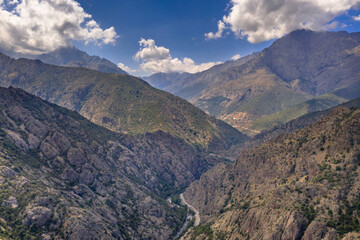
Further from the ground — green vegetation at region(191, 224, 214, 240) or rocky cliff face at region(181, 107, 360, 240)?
rocky cliff face at region(181, 107, 360, 240)

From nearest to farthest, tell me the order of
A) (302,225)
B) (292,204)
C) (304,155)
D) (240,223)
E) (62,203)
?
1. (302,225)
2. (292,204)
3. (240,223)
4. (62,203)
5. (304,155)

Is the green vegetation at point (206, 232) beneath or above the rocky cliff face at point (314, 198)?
beneath

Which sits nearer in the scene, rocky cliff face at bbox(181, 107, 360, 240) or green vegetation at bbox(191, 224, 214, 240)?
rocky cliff face at bbox(181, 107, 360, 240)

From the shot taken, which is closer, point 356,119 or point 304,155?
point 356,119

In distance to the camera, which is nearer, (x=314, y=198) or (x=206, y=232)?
(x=314, y=198)

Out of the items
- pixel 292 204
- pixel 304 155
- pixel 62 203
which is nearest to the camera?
pixel 292 204

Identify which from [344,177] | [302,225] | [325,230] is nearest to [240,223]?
[302,225]

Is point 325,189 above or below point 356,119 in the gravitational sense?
below

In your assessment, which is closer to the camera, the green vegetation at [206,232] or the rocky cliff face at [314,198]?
the rocky cliff face at [314,198]

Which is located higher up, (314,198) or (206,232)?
(314,198)

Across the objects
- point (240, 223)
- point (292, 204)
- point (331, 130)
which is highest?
point (331, 130)

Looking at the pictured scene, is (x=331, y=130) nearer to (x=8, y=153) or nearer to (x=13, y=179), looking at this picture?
(x=13, y=179)
